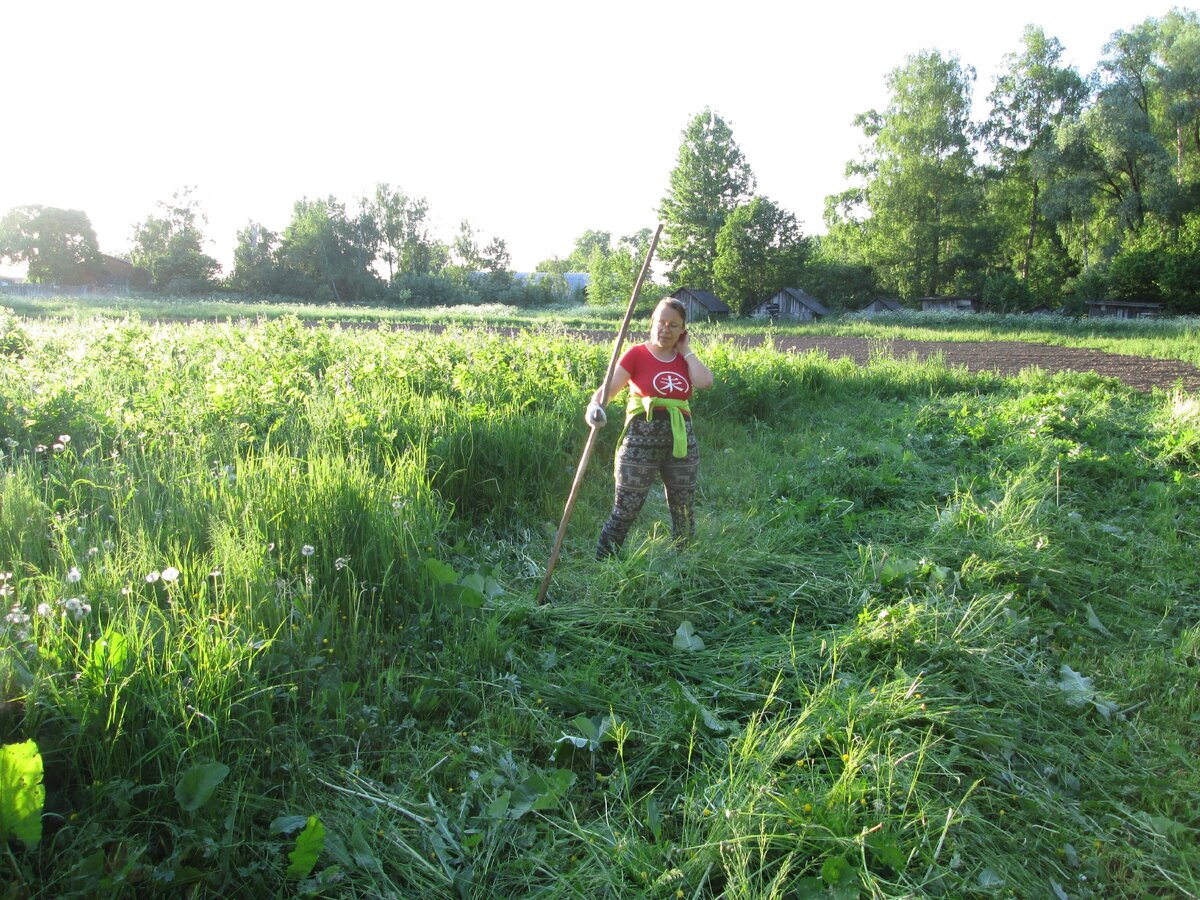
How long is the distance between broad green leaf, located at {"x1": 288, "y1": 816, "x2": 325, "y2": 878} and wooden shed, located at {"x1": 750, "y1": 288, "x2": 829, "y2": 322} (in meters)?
40.1

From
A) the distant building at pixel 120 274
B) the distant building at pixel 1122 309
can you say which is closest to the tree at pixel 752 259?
the distant building at pixel 1122 309

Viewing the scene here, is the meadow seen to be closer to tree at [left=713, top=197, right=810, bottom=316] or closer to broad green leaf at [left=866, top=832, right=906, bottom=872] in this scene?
broad green leaf at [left=866, top=832, right=906, bottom=872]

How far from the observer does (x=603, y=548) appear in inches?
180

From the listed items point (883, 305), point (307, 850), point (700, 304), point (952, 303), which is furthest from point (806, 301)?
point (307, 850)

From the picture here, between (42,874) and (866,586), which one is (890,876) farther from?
(42,874)

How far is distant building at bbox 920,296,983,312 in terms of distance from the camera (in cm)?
4059

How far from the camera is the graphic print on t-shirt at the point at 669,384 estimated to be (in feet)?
14.3

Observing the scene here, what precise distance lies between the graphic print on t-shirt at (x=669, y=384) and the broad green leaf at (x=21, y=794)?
324 centimetres

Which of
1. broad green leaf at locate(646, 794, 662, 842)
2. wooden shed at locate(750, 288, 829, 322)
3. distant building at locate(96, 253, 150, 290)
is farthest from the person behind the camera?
distant building at locate(96, 253, 150, 290)

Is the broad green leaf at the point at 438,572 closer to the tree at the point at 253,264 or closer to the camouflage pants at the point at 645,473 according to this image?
the camouflage pants at the point at 645,473

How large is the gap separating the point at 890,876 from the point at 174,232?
7902 centimetres

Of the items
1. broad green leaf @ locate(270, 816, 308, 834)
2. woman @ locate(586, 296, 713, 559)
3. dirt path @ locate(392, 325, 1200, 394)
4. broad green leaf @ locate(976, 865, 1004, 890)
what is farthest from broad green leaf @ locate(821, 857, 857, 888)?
dirt path @ locate(392, 325, 1200, 394)

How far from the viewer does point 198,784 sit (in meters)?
2.10

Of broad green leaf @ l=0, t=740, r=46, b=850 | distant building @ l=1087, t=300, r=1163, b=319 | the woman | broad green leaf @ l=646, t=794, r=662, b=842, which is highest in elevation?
distant building @ l=1087, t=300, r=1163, b=319
